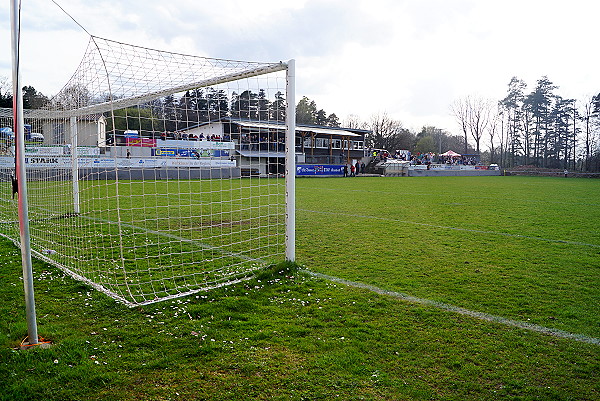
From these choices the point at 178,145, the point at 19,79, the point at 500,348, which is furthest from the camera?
the point at 178,145

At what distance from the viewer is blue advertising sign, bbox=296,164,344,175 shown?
34981 mm

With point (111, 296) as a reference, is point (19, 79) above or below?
above

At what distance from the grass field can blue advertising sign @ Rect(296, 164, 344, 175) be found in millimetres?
28907

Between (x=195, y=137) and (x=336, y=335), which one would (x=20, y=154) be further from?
(x=195, y=137)

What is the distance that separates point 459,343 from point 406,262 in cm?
254

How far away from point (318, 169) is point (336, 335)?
33.2 metres

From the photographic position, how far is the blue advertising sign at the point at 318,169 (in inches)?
1377

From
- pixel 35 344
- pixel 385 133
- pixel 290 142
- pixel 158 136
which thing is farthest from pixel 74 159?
pixel 385 133

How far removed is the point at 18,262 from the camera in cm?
569

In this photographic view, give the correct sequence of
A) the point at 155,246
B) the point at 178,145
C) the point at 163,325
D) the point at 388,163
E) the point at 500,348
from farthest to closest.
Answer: the point at 388,163
the point at 178,145
the point at 155,246
the point at 163,325
the point at 500,348

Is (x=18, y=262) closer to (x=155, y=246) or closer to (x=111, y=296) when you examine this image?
(x=155, y=246)

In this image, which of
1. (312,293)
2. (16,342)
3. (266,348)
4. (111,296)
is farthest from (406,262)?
(16,342)

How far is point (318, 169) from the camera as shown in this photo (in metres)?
36.3

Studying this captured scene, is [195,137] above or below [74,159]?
above
